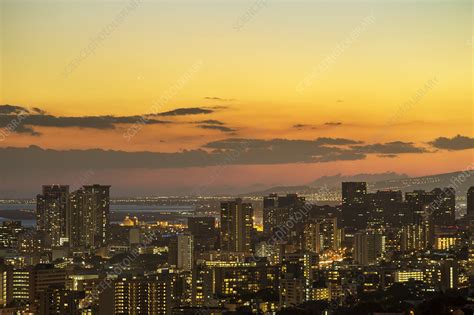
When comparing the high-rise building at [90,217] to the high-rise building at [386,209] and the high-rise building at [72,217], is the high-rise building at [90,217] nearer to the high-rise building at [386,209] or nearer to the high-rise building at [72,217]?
the high-rise building at [72,217]

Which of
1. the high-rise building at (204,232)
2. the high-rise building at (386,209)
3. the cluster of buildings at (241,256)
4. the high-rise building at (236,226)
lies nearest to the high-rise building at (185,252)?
the cluster of buildings at (241,256)

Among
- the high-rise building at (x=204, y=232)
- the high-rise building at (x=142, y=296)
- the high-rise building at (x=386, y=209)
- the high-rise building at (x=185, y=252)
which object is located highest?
the high-rise building at (x=386, y=209)

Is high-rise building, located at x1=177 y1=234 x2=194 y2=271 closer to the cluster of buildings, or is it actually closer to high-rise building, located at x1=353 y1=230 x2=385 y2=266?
the cluster of buildings

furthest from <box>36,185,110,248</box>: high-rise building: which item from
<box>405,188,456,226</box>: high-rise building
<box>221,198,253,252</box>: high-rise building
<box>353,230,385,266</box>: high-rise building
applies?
<box>405,188,456,226</box>: high-rise building

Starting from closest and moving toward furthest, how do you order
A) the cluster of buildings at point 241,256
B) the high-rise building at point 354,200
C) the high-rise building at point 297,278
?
1. the cluster of buildings at point 241,256
2. the high-rise building at point 297,278
3. the high-rise building at point 354,200

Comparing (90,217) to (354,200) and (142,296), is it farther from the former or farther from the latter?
(142,296)

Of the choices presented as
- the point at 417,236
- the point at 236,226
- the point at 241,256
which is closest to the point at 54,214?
the point at 236,226
